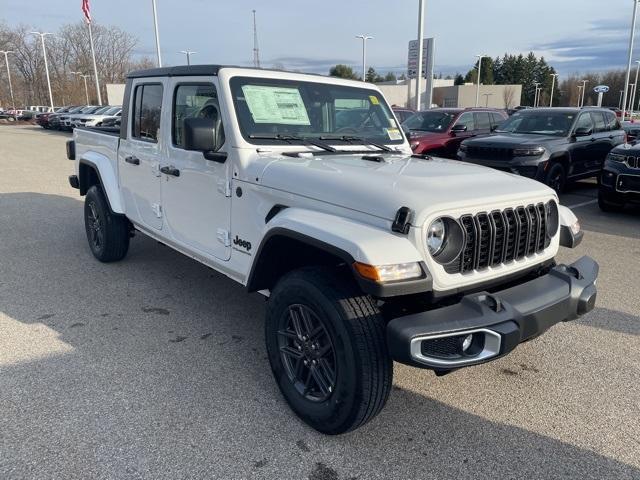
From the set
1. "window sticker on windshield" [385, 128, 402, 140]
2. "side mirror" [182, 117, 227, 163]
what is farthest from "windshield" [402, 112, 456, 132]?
"side mirror" [182, 117, 227, 163]

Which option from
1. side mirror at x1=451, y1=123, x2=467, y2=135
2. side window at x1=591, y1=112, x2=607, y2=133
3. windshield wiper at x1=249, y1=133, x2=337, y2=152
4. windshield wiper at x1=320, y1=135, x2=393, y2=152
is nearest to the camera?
windshield wiper at x1=249, y1=133, x2=337, y2=152

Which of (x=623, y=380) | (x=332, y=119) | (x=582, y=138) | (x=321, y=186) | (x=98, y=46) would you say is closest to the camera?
(x=321, y=186)

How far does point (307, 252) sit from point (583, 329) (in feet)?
8.23

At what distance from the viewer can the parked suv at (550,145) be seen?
360 inches

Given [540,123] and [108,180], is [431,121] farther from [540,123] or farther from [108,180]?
[108,180]

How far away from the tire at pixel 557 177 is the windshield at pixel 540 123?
2.59ft

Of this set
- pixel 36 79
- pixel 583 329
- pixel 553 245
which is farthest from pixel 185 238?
pixel 36 79

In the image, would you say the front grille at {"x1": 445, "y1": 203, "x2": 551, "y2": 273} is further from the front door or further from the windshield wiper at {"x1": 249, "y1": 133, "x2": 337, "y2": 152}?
the front door

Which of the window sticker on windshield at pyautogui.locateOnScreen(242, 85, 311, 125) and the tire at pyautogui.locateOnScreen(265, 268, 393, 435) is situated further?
the window sticker on windshield at pyautogui.locateOnScreen(242, 85, 311, 125)

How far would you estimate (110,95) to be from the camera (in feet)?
162

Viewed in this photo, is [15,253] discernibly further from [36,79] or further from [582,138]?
[36,79]

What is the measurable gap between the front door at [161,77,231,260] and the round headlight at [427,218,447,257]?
150cm

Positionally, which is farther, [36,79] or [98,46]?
[36,79]

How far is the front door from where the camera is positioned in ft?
11.8
